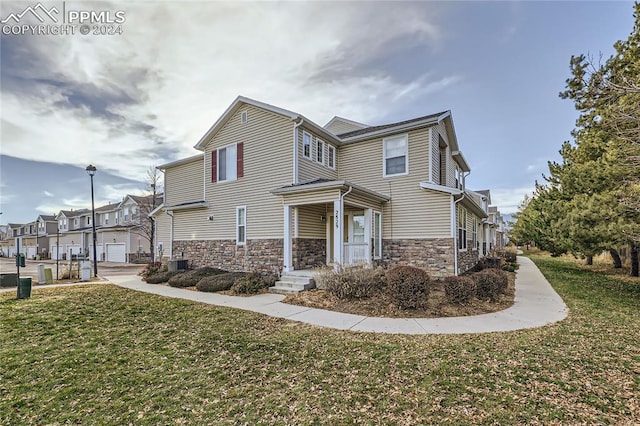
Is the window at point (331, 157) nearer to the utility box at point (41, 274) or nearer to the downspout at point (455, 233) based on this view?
the downspout at point (455, 233)

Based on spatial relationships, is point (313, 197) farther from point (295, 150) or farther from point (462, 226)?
point (462, 226)

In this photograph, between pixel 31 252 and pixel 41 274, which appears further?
pixel 31 252

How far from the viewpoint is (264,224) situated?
42.6 feet

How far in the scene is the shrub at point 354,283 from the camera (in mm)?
8797

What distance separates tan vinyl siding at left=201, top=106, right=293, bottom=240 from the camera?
41.5ft

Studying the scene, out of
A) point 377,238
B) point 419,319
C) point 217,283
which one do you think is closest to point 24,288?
point 217,283

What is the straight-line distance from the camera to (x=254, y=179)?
13.5 m

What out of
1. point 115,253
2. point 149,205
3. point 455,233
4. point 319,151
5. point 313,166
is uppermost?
point 319,151

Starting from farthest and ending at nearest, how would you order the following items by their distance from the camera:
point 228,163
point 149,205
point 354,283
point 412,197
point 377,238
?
point 149,205 → point 228,163 → point 377,238 → point 412,197 → point 354,283

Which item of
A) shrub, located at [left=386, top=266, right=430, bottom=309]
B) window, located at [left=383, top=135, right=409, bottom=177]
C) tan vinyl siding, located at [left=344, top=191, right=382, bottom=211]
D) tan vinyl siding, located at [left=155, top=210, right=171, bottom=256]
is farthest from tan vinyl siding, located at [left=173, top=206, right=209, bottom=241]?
shrub, located at [left=386, top=266, right=430, bottom=309]

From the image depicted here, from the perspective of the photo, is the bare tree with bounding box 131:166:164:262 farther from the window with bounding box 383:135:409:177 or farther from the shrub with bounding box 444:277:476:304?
the shrub with bounding box 444:277:476:304

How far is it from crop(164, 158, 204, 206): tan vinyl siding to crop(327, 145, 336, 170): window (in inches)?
284

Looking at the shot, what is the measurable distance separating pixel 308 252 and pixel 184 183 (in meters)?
9.52

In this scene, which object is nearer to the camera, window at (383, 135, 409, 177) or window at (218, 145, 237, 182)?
window at (383, 135, 409, 177)
